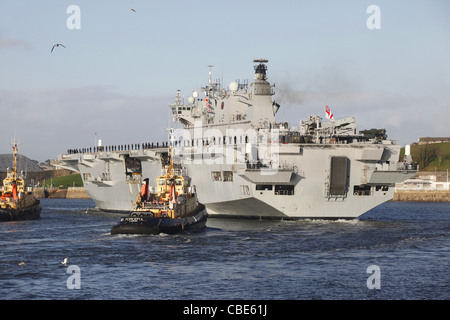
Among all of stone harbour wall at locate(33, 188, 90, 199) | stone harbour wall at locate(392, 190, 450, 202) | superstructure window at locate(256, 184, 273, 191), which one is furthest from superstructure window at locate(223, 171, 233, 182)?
stone harbour wall at locate(33, 188, 90, 199)

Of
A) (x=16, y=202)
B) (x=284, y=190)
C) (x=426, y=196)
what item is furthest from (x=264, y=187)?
(x=426, y=196)

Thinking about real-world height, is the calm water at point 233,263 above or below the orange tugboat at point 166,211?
below

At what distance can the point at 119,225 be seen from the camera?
35.0 m

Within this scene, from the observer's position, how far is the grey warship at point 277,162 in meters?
41.9

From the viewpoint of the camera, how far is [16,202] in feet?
163

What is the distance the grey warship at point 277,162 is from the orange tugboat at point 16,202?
30.1 feet

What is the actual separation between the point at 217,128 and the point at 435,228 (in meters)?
18.8

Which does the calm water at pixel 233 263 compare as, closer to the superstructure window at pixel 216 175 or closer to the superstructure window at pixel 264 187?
the superstructure window at pixel 264 187

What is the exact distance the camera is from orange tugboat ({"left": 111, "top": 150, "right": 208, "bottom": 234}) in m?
34.8

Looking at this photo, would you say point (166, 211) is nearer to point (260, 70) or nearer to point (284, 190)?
point (284, 190)

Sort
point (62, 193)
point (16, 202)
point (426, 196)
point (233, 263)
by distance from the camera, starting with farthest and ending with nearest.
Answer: point (62, 193) < point (426, 196) < point (16, 202) < point (233, 263)

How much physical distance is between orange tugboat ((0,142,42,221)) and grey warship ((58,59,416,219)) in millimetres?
9174

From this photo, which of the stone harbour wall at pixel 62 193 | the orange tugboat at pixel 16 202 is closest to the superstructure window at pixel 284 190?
the orange tugboat at pixel 16 202

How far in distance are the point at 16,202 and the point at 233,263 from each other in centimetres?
2822
